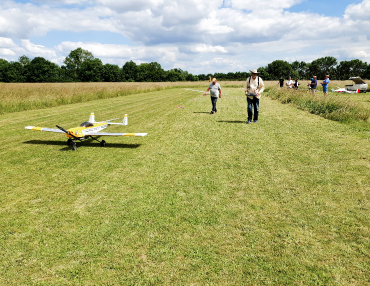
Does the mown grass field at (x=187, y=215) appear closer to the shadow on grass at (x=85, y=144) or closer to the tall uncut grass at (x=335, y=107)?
the shadow on grass at (x=85, y=144)

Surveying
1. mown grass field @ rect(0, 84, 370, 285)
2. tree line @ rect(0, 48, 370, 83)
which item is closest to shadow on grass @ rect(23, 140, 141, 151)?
mown grass field @ rect(0, 84, 370, 285)

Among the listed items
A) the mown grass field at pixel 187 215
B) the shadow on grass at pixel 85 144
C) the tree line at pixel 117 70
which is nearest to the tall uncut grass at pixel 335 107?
the mown grass field at pixel 187 215

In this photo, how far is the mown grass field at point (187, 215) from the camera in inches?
104

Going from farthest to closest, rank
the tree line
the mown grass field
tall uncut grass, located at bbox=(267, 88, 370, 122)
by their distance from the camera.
Result: the tree line, tall uncut grass, located at bbox=(267, 88, 370, 122), the mown grass field

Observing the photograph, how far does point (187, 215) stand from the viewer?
3.68 meters

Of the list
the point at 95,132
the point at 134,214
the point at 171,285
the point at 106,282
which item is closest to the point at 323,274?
the point at 171,285

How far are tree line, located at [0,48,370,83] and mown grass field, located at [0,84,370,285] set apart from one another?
90152mm

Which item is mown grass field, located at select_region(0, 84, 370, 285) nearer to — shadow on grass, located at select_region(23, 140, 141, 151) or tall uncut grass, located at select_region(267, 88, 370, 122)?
shadow on grass, located at select_region(23, 140, 141, 151)

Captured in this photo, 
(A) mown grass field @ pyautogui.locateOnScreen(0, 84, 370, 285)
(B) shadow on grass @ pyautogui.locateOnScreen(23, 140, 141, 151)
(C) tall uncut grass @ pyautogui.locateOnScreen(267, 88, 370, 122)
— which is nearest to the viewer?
(A) mown grass field @ pyautogui.locateOnScreen(0, 84, 370, 285)

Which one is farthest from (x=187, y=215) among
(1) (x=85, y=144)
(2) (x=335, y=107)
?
(2) (x=335, y=107)

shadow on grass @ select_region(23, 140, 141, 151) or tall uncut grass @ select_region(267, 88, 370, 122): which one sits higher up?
tall uncut grass @ select_region(267, 88, 370, 122)

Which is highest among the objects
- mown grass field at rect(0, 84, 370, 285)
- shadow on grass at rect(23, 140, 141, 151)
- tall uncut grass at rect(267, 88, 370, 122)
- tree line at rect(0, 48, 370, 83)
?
tree line at rect(0, 48, 370, 83)

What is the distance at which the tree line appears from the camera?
3423 inches

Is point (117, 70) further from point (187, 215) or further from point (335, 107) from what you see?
point (187, 215)
